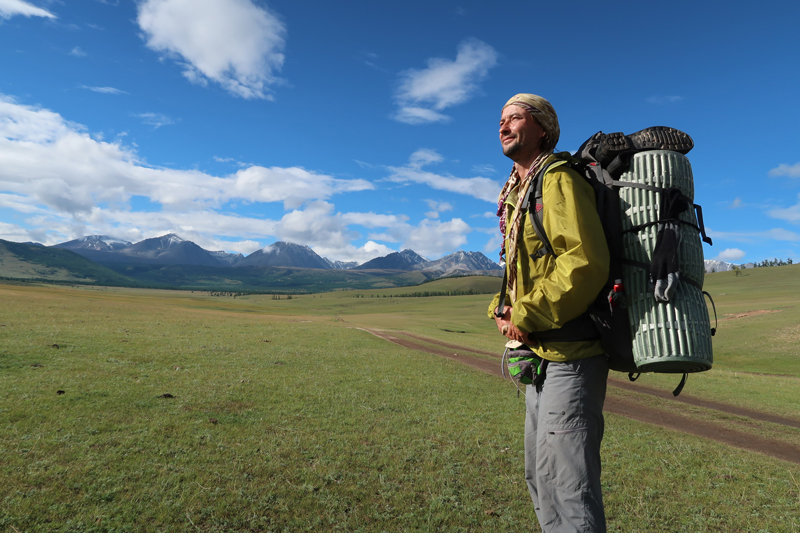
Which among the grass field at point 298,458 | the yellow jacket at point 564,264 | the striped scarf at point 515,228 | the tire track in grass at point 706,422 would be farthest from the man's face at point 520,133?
the tire track in grass at point 706,422

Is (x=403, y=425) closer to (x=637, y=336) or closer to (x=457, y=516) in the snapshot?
(x=457, y=516)

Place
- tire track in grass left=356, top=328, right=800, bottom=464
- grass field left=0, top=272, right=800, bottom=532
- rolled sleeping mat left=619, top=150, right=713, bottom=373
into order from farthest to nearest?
tire track in grass left=356, top=328, right=800, bottom=464 < grass field left=0, top=272, right=800, bottom=532 < rolled sleeping mat left=619, top=150, right=713, bottom=373

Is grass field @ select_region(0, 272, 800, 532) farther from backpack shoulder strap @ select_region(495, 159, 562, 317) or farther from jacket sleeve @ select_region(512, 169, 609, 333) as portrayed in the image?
backpack shoulder strap @ select_region(495, 159, 562, 317)

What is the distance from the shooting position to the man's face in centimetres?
337

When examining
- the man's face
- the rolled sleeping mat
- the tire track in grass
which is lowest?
the tire track in grass

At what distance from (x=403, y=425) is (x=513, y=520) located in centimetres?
365

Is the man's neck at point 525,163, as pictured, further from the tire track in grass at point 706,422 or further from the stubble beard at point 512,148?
the tire track in grass at point 706,422

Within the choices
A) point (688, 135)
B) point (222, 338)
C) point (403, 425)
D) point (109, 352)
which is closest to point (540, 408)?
point (688, 135)

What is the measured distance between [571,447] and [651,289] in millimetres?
1224

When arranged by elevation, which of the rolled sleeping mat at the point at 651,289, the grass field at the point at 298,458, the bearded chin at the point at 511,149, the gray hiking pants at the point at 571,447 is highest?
the bearded chin at the point at 511,149

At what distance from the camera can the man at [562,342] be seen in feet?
8.52

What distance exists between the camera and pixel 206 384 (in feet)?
33.4

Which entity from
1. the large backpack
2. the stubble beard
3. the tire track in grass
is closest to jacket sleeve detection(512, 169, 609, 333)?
the large backpack

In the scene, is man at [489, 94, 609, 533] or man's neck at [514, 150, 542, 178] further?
man's neck at [514, 150, 542, 178]
